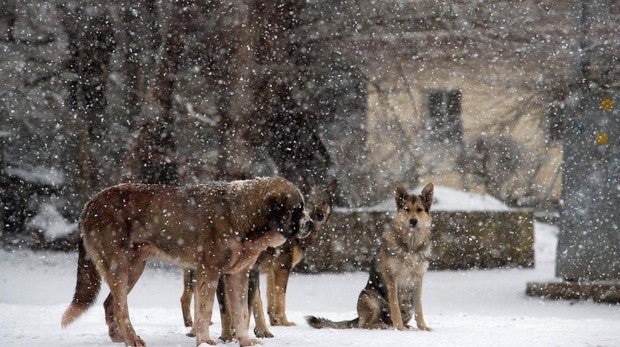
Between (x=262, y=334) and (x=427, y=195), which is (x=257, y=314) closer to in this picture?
(x=262, y=334)

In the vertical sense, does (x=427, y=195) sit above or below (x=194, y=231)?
above

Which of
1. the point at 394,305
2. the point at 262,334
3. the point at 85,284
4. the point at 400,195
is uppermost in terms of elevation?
the point at 400,195

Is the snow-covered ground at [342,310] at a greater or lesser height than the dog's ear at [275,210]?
lesser

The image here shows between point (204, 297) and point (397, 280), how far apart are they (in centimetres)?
304

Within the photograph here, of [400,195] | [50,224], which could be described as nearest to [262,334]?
[400,195]

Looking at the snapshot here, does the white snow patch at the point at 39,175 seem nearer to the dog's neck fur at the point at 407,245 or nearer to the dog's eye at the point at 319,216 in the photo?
the dog's eye at the point at 319,216

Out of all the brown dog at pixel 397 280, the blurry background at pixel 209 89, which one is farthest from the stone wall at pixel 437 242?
the brown dog at pixel 397 280


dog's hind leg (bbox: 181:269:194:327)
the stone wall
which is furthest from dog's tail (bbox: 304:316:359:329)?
the stone wall

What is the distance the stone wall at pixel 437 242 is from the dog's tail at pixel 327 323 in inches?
280

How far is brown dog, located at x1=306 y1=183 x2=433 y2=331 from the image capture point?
10547 millimetres

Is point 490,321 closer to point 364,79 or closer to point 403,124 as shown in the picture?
point 364,79

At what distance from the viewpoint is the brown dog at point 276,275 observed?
9695 millimetres

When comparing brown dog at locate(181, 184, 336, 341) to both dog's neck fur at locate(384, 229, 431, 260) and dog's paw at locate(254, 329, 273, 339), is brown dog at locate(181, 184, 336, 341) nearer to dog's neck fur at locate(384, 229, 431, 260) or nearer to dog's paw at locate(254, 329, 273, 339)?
dog's paw at locate(254, 329, 273, 339)

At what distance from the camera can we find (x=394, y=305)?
10539 mm
